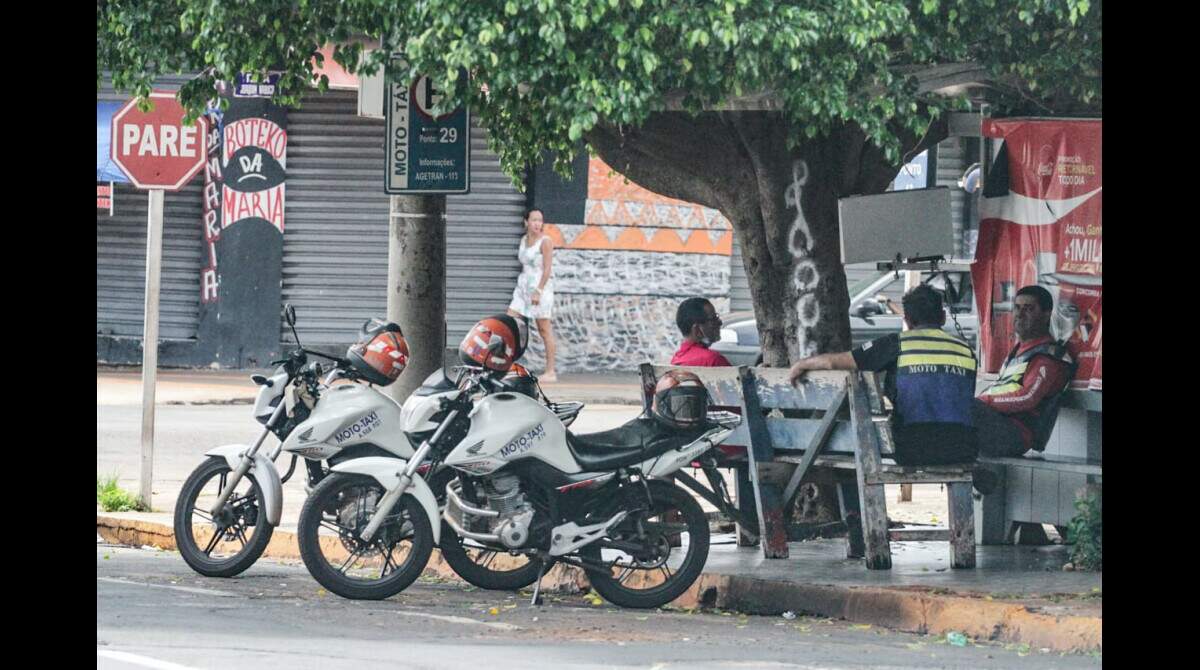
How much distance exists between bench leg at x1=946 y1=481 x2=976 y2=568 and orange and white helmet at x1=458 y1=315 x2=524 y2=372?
7.10 ft

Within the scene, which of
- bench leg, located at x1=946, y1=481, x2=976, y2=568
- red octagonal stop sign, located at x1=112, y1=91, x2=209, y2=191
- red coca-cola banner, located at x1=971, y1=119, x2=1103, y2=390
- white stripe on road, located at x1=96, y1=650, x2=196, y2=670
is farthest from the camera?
red octagonal stop sign, located at x1=112, y1=91, x2=209, y2=191

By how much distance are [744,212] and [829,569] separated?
2.24 m

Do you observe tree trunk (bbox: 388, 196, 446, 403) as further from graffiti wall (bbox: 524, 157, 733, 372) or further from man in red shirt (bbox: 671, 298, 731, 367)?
graffiti wall (bbox: 524, 157, 733, 372)

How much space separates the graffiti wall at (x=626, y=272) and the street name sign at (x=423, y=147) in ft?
32.2

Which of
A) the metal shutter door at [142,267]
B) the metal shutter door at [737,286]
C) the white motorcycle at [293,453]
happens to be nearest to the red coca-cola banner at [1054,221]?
the white motorcycle at [293,453]

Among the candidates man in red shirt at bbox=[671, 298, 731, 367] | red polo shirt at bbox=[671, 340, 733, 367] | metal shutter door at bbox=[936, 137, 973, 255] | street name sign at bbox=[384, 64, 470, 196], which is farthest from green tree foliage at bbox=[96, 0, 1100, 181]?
metal shutter door at bbox=[936, 137, 973, 255]

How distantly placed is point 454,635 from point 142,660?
1.36 meters

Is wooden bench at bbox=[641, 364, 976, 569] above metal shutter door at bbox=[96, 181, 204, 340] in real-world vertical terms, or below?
below

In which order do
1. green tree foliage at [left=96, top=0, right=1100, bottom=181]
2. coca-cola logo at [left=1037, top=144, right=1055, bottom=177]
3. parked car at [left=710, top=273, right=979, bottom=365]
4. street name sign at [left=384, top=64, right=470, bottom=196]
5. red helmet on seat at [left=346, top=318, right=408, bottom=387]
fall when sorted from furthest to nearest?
1. parked car at [left=710, top=273, right=979, bottom=365]
2. street name sign at [left=384, top=64, right=470, bottom=196]
3. coca-cola logo at [left=1037, top=144, right=1055, bottom=177]
4. red helmet on seat at [left=346, top=318, right=408, bottom=387]
5. green tree foliage at [left=96, top=0, right=1100, bottom=181]

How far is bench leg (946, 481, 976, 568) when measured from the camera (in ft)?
30.7
